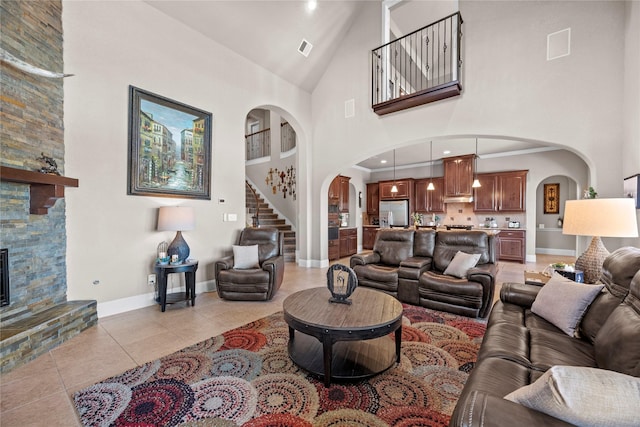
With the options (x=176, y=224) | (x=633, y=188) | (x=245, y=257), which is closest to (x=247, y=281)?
(x=245, y=257)

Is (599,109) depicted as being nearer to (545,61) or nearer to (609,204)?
(545,61)

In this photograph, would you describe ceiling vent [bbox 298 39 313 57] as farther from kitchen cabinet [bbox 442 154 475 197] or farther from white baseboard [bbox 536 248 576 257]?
white baseboard [bbox 536 248 576 257]

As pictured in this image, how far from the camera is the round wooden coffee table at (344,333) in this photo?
1821mm

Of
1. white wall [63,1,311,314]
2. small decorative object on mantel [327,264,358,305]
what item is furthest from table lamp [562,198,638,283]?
white wall [63,1,311,314]

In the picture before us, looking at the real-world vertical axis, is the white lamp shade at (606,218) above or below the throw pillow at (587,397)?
above

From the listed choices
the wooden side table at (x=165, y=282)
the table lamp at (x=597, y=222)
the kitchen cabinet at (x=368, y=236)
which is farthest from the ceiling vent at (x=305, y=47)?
the kitchen cabinet at (x=368, y=236)

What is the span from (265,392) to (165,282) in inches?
87.5

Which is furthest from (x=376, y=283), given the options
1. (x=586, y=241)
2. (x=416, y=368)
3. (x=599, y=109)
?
(x=599, y=109)

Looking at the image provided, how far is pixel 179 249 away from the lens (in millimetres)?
3590

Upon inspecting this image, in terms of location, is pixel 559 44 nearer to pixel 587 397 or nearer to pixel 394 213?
pixel 587 397

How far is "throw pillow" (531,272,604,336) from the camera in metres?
1.79

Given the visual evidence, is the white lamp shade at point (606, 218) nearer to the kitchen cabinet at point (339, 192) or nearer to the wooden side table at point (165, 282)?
the wooden side table at point (165, 282)

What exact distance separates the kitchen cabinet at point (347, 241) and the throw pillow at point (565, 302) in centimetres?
554

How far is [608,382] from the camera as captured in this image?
29.9 inches
